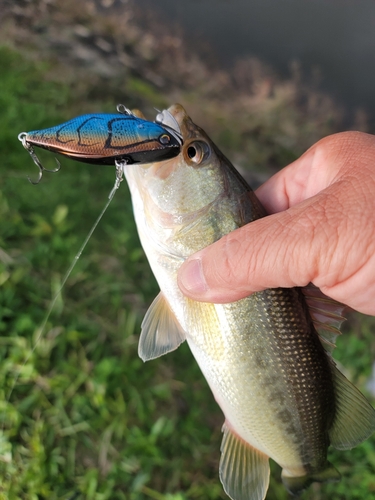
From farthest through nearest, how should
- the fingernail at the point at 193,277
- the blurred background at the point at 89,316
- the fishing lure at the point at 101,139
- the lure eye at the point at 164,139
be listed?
the blurred background at the point at 89,316
the fingernail at the point at 193,277
the lure eye at the point at 164,139
the fishing lure at the point at 101,139

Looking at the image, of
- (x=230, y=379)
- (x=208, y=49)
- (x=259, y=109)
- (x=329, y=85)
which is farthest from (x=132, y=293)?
(x=329, y=85)

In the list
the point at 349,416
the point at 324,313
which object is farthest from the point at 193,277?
the point at 349,416

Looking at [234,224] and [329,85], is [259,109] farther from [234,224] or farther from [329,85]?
[234,224]

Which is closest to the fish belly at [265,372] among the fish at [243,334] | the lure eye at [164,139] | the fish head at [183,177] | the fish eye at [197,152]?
the fish at [243,334]

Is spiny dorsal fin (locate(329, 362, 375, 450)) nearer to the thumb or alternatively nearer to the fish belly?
the fish belly

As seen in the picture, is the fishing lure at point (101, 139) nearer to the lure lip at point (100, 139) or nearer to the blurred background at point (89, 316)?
the lure lip at point (100, 139)

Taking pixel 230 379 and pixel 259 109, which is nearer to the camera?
pixel 230 379

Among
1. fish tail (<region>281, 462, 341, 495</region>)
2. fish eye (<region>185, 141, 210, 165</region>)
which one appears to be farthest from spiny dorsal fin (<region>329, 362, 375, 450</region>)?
fish eye (<region>185, 141, 210, 165</region>)
